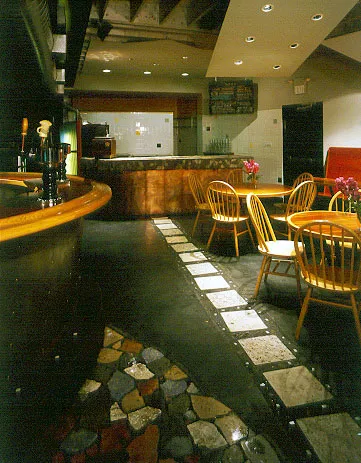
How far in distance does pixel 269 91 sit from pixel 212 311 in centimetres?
733

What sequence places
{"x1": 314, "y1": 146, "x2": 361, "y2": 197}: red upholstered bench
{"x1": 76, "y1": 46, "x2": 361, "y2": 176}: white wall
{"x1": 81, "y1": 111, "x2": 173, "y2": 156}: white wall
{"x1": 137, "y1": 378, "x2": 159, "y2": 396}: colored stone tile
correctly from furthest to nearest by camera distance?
1. {"x1": 81, "y1": 111, "x2": 173, "y2": 156}: white wall
2. {"x1": 76, "y1": 46, "x2": 361, "y2": 176}: white wall
3. {"x1": 314, "y1": 146, "x2": 361, "y2": 197}: red upholstered bench
4. {"x1": 137, "y1": 378, "x2": 159, "y2": 396}: colored stone tile

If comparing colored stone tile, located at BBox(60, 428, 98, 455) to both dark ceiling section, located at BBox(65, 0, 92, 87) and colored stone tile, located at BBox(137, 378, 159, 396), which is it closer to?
colored stone tile, located at BBox(137, 378, 159, 396)

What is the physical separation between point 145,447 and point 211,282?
2083 mm

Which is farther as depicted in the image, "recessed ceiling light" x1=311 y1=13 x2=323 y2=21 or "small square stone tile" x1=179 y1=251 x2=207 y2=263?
"recessed ceiling light" x1=311 y1=13 x2=323 y2=21

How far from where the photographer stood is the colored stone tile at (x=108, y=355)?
7.77 ft

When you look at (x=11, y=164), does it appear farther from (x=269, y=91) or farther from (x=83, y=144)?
(x=269, y=91)

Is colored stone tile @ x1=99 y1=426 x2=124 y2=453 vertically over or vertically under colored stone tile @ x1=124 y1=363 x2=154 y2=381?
under

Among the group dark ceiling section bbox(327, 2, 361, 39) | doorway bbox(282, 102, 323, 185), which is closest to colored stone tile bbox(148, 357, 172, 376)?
dark ceiling section bbox(327, 2, 361, 39)

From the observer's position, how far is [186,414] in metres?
1.90

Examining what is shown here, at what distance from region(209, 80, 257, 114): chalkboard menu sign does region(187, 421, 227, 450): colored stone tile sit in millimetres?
8420

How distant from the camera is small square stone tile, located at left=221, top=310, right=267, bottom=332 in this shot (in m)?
2.76

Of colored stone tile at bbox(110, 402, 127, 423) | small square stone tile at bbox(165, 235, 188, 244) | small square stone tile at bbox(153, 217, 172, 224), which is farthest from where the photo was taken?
small square stone tile at bbox(153, 217, 172, 224)

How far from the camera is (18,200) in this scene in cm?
224

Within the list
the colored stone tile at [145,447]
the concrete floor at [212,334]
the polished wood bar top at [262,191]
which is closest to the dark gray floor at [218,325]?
the concrete floor at [212,334]
